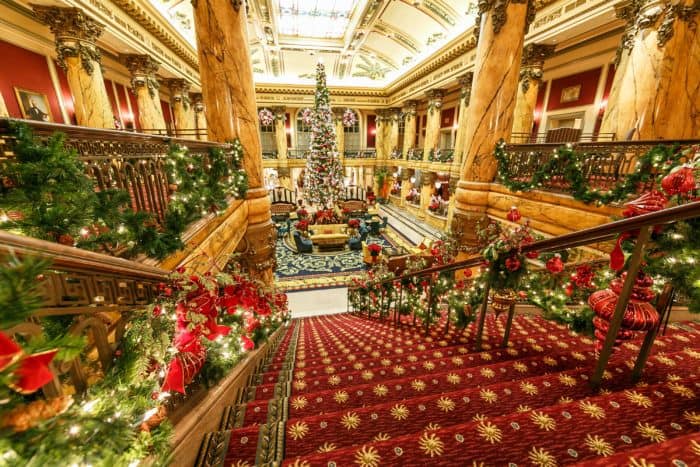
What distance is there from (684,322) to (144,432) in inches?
195

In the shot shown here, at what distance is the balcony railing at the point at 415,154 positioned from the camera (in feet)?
53.8

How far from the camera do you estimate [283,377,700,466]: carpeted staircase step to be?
115 cm

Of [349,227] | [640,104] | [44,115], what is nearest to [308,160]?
[349,227]

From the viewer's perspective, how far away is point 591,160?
4660 millimetres

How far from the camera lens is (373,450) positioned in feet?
3.98

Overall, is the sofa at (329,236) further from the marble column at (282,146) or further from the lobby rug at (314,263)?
the marble column at (282,146)

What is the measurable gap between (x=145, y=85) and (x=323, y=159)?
7098 mm

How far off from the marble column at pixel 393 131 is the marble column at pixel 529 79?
1164 cm

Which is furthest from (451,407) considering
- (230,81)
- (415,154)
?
(415,154)

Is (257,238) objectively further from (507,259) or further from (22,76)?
(22,76)

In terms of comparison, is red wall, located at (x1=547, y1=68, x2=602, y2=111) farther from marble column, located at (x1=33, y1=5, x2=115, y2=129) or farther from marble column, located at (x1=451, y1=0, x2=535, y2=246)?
marble column, located at (x1=33, y1=5, x2=115, y2=129)

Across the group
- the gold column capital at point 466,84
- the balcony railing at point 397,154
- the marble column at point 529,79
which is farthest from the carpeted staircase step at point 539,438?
the balcony railing at point 397,154

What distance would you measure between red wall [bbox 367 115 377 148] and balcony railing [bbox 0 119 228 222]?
20.9 meters

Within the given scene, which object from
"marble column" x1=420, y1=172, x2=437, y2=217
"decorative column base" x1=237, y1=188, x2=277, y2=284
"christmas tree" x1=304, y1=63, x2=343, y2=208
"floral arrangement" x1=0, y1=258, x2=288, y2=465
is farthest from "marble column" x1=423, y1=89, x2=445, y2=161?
"floral arrangement" x1=0, y1=258, x2=288, y2=465
